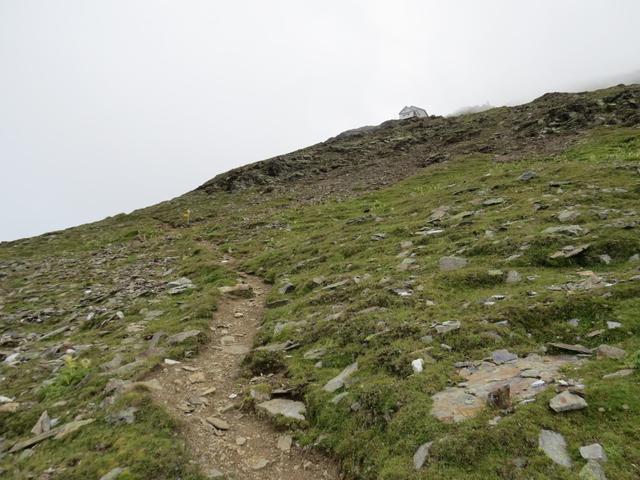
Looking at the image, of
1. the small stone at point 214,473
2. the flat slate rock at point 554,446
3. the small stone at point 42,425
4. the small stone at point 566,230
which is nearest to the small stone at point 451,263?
the small stone at point 566,230

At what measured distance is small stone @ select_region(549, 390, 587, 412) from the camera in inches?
252

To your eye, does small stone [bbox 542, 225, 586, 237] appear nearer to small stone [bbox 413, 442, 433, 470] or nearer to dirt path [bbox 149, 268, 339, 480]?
small stone [bbox 413, 442, 433, 470]

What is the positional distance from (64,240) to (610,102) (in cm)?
7257

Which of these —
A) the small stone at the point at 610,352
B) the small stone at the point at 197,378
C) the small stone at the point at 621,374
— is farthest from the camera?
the small stone at the point at 197,378

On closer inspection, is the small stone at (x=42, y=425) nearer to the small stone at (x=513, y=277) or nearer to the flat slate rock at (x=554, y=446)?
the flat slate rock at (x=554, y=446)

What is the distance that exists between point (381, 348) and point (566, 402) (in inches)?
173

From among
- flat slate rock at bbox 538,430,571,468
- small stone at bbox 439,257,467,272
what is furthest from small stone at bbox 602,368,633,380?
small stone at bbox 439,257,467,272

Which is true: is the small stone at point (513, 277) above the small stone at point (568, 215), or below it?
below

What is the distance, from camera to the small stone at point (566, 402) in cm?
641

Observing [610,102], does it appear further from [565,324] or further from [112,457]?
[112,457]

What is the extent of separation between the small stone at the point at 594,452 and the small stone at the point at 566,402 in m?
0.70

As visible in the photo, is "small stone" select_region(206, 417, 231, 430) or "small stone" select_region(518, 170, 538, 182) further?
"small stone" select_region(518, 170, 538, 182)

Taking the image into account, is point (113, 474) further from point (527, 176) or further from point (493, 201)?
point (527, 176)

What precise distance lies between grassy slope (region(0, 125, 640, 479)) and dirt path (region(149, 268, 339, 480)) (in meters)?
0.45
